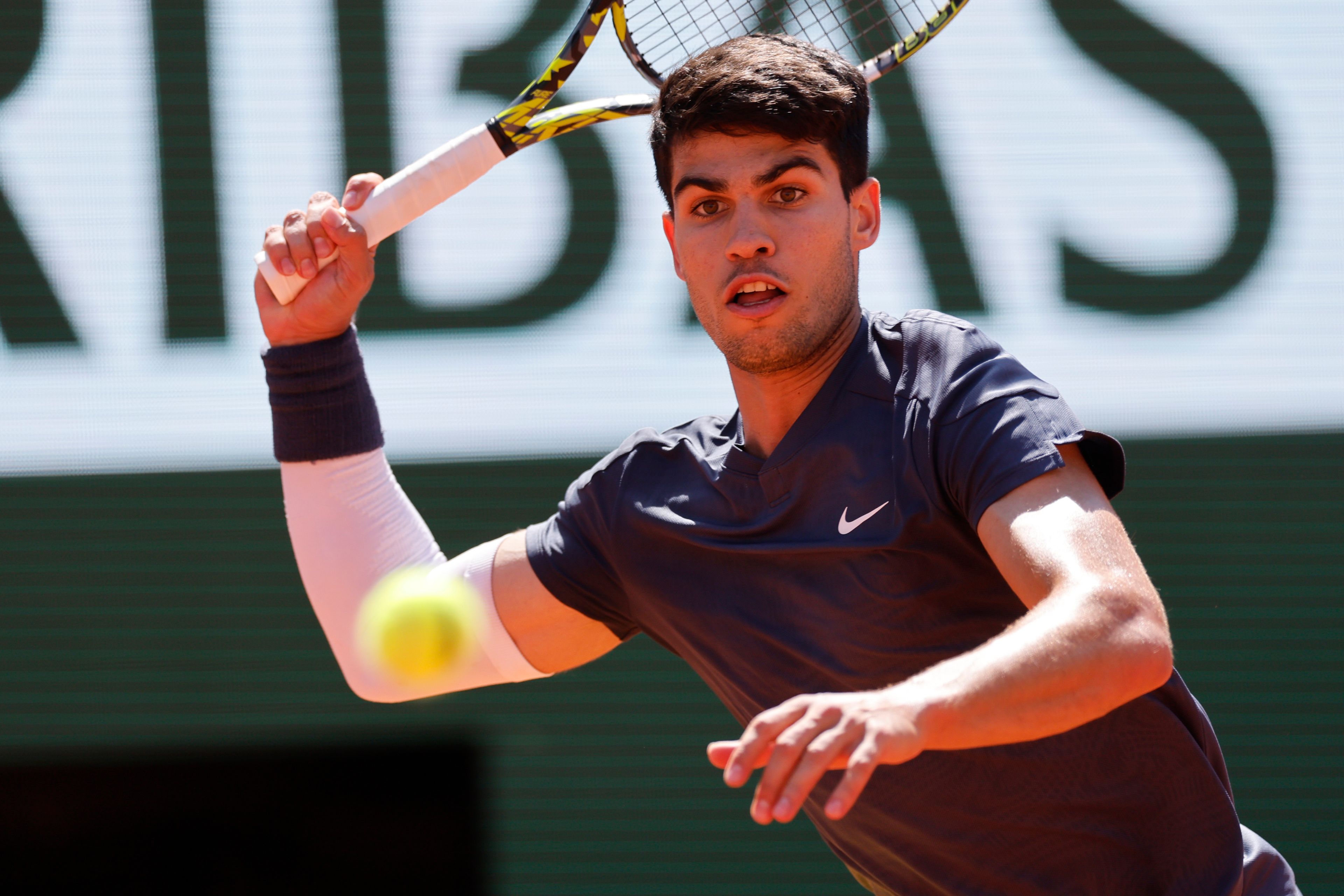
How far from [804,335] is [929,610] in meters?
0.43

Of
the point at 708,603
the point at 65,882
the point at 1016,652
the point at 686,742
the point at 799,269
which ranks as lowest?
the point at 65,882

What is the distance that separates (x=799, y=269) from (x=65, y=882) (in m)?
3.70

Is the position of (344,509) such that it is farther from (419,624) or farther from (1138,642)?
(1138,642)

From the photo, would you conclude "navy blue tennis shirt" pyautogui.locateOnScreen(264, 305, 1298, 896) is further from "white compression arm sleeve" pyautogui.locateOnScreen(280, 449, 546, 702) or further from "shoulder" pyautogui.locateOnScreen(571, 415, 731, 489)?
"white compression arm sleeve" pyautogui.locateOnScreen(280, 449, 546, 702)

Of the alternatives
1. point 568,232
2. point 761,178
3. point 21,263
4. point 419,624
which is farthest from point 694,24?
point 21,263

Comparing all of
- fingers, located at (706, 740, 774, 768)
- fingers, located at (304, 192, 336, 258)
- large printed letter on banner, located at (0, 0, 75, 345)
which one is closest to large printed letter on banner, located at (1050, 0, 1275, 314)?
fingers, located at (304, 192, 336, 258)

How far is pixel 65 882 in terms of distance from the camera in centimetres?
431

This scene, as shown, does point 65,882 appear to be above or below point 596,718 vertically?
below

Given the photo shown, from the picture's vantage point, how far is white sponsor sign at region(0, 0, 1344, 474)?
433cm

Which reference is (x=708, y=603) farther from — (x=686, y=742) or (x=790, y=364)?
(x=686, y=742)

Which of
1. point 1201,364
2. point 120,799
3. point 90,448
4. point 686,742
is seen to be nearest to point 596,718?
point 686,742

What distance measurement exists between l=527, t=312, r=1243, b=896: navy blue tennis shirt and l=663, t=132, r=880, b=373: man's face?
0.08 meters

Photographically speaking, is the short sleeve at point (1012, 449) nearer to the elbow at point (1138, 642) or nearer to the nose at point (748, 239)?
the elbow at point (1138, 642)

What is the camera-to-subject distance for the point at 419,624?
213cm
